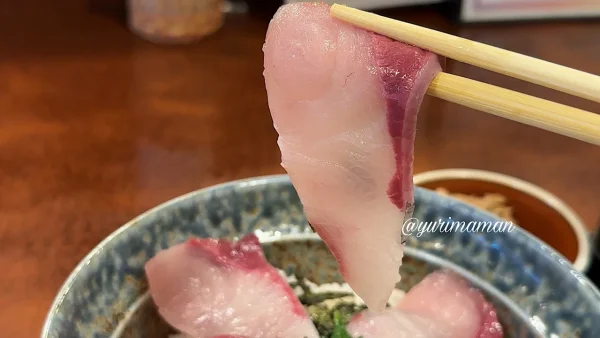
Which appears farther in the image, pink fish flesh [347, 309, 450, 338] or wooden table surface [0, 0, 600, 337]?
wooden table surface [0, 0, 600, 337]

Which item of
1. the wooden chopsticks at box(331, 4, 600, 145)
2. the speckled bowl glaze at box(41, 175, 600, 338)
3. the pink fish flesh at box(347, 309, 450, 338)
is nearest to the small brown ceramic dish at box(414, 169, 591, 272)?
the speckled bowl glaze at box(41, 175, 600, 338)

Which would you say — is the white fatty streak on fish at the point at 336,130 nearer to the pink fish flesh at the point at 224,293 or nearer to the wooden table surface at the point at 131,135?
the pink fish flesh at the point at 224,293

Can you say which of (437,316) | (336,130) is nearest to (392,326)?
(437,316)

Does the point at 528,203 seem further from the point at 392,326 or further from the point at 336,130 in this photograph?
the point at 336,130

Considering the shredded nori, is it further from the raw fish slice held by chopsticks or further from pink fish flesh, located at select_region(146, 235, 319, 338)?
the raw fish slice held by chopsticks

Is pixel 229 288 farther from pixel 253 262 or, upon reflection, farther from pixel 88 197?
pixel 88 197
